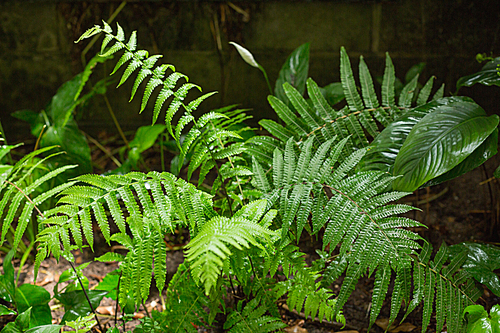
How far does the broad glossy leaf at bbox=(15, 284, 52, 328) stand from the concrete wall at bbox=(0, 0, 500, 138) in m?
1.79

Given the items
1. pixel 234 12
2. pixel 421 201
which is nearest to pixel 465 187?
pixel 421 201

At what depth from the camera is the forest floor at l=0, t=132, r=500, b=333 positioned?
5.24 feet

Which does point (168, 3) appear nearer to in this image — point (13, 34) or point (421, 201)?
point (13, 34)

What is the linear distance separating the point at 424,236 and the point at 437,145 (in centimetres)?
88

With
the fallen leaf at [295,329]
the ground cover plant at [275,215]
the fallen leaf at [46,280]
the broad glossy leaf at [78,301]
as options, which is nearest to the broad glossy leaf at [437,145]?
the ground cover plant at [275,215]

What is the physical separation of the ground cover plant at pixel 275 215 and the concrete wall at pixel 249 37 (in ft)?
4.02

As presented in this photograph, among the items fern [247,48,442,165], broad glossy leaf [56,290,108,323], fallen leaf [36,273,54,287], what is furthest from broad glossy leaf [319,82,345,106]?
fallen leaf [36,273,54,287]

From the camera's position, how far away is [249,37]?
266 centimetres

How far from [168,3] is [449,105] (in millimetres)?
2013

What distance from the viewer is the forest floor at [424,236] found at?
5.24ft

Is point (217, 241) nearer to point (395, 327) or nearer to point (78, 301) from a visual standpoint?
point (78, 301)

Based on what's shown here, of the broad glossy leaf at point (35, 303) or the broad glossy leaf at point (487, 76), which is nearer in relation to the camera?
the broad glossy leaf at point (35, 303)

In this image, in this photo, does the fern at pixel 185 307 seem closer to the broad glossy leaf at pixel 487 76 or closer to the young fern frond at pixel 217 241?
the young fern frond at pixel 217 241

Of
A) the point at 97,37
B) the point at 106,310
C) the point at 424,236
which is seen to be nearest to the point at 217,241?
the point at 106,310
